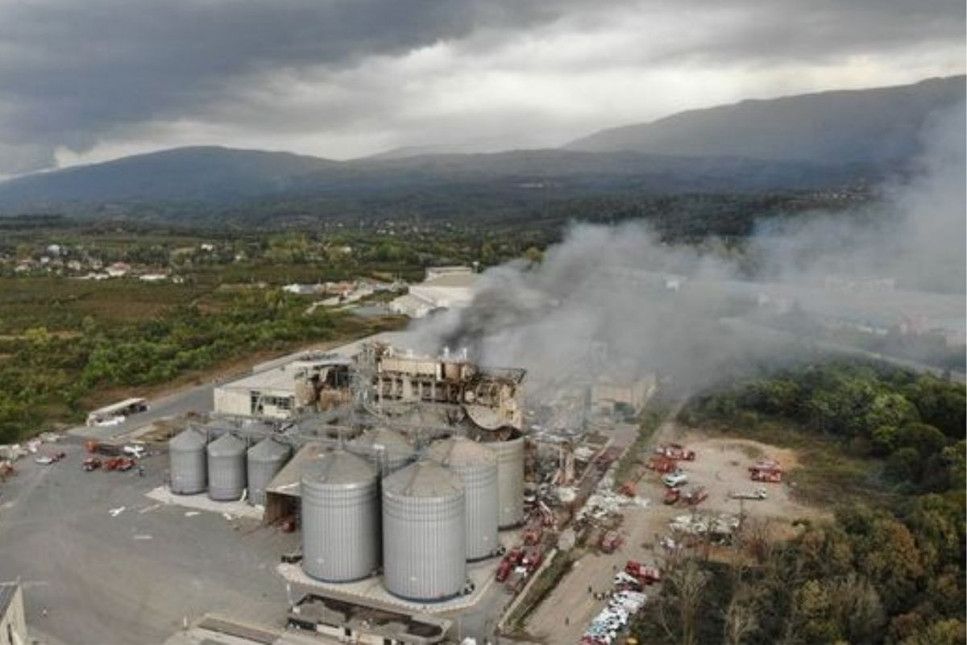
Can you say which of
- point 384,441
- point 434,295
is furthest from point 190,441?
point 434,295

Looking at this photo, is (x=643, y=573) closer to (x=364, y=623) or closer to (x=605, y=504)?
(x=605, y=504)

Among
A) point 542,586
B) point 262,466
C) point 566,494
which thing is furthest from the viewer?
point 566,494

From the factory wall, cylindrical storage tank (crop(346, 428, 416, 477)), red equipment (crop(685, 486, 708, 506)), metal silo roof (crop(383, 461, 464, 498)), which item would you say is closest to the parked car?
red equipment (crop(685, 486, 708, 506))

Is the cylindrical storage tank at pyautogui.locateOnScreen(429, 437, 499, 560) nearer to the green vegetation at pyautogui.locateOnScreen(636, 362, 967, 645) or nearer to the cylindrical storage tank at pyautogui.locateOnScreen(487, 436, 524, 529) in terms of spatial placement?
the cylindrical storage tank at pyautogui.locateOnScreen(487, 436, 524, 529)

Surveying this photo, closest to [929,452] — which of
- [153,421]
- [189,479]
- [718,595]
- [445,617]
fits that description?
[718,595]

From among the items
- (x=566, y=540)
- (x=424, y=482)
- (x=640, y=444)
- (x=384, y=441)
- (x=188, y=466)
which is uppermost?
(x=424, y=482)

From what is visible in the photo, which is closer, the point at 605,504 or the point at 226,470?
the point at 226,470

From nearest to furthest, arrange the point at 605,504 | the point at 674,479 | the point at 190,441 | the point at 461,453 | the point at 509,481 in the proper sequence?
the point at 461,453
the point at 509,481
the point at 605,504
the point at 190,441
the point at 674,479
